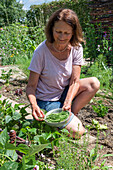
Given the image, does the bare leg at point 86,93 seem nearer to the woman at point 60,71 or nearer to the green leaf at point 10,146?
the woman at point 60,71

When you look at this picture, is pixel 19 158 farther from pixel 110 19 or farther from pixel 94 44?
pixel 110 19

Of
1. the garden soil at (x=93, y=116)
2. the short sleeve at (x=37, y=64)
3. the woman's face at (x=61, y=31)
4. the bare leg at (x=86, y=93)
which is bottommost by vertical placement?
the garden soil at (x=93, y=116)

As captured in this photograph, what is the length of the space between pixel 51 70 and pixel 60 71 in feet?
0.35

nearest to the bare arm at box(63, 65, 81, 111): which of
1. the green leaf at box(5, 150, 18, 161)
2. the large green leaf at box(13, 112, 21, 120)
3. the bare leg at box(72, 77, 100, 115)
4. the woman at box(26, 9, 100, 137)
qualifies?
the woman at box(26, 9, 100, 137)

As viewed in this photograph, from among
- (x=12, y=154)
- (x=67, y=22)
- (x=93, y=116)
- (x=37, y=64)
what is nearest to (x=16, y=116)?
(x=12, y=154)

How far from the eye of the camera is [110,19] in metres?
5.06

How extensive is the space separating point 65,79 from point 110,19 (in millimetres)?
3280

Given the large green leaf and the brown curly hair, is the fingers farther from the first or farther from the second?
the brown curly hair

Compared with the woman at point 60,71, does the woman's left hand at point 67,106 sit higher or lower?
lower

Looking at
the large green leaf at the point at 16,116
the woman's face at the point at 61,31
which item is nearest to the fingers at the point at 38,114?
the large green leaf at the point at 16,116

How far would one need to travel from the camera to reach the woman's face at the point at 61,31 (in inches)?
81.0

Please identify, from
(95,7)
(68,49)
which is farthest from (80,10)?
(68,49)

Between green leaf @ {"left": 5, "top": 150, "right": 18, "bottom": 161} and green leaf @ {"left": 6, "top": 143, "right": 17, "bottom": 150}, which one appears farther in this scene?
green leaf @ {"left": 5, "top": 150, "right": 18, "bottom": 161}

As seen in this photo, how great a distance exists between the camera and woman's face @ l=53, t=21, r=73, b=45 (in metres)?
2.06
